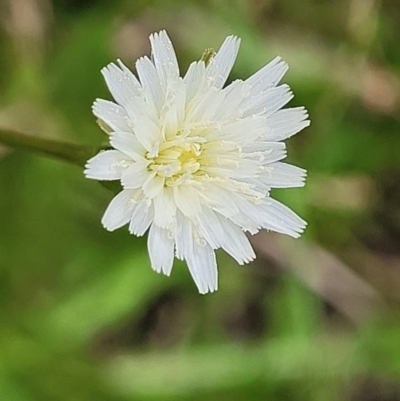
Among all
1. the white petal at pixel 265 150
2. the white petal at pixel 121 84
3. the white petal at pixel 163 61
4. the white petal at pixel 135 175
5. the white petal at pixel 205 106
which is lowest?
the white petal at pixel 135 175

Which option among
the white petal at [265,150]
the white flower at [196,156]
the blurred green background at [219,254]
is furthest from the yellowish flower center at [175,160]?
the blurred green background at [219,254]

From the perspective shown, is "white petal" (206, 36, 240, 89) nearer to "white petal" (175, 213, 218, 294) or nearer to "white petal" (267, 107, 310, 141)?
"white petal" (267, 107, 310, 141)

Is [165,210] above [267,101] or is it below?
below

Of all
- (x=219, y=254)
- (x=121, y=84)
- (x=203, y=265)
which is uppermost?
(x=121, y=84)

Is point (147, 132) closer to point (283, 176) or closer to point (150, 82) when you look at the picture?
point (150, 82)

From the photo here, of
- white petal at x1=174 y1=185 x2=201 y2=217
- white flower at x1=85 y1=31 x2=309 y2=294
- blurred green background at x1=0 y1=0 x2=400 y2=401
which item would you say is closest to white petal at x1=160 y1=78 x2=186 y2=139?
white flower at x1=85 y1=31 x2=309 y2=294

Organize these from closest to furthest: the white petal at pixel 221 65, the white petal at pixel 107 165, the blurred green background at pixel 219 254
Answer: the white petal at pixel 107 165 < the white petal at pixel 221 65 < the blurred green background at pixel 219 254

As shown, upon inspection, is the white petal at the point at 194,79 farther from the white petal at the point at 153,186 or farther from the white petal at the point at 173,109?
the white petal at the point at 153,186

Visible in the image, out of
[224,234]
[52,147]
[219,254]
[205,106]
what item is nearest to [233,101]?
[205,106]
